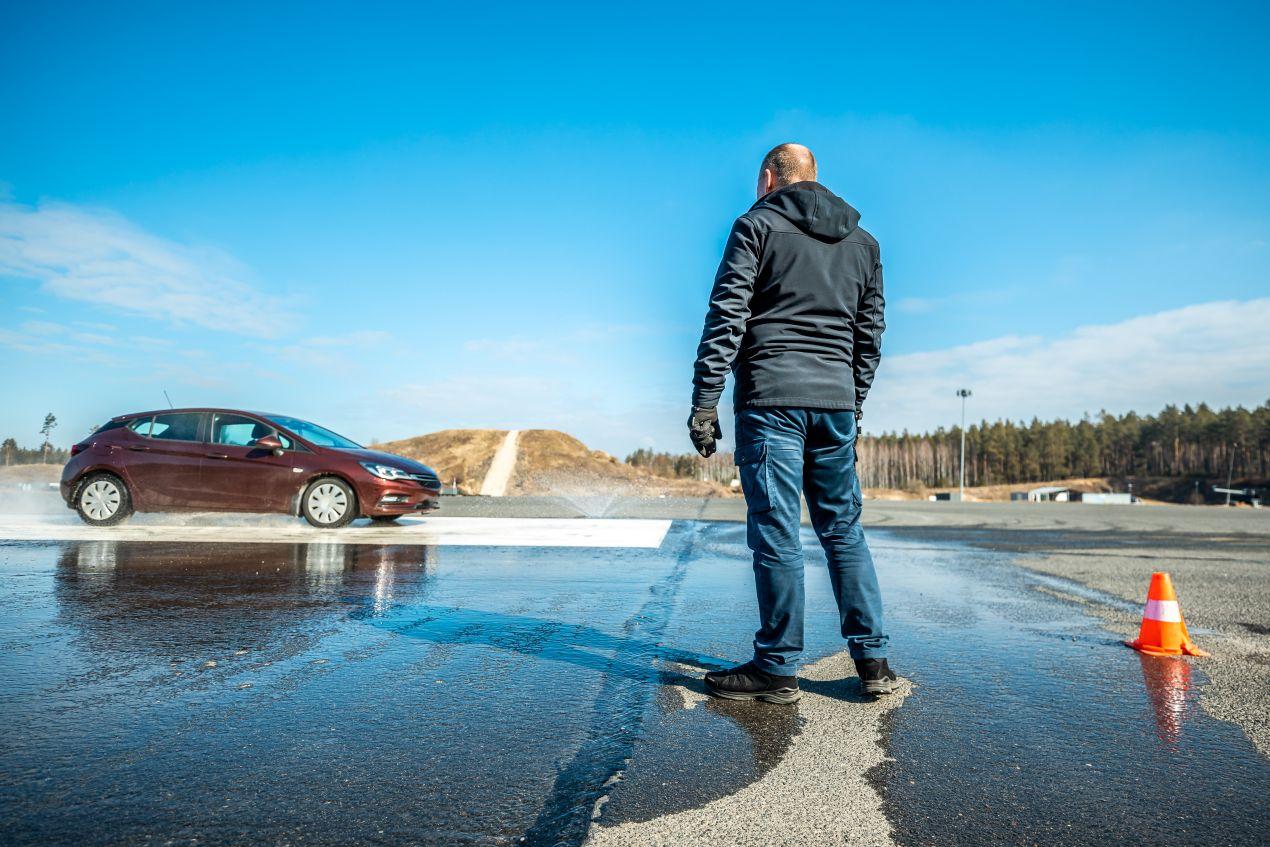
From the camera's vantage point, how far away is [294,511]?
9.42 metres

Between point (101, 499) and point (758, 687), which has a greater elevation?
point (101, 499)

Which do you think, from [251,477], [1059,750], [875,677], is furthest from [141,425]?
[1059,750]

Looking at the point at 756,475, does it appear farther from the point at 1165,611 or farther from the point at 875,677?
the point at 1165,611

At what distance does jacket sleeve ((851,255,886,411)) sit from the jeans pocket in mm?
691

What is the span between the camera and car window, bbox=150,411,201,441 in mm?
9641

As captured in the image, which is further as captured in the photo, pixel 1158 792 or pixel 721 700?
pixel 721 700

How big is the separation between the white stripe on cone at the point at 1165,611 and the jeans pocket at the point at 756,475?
7.71ft

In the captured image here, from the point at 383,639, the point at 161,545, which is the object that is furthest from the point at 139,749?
the point at 161,545

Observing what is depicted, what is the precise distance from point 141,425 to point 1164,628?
10.6 m

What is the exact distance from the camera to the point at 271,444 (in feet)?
30.7

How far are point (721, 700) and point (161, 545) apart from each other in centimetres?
659

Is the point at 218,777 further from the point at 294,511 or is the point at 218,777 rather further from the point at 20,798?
the point at 294,511

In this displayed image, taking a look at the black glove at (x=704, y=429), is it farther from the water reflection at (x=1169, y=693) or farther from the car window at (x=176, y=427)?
the car window at (x=176, y=427)

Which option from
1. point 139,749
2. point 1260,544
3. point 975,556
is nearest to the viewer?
point 139,749
